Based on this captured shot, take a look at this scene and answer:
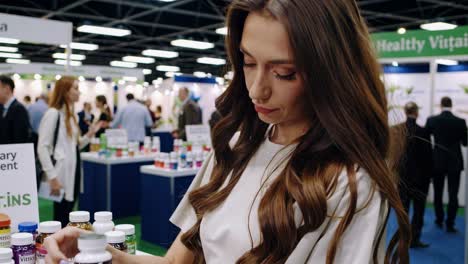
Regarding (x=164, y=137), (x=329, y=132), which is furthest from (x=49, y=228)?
(x=164, y=137)

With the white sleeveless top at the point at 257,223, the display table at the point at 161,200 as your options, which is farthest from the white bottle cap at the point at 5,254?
the display table at the point at 161,200

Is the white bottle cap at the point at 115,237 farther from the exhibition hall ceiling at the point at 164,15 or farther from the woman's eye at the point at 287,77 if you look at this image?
the exhibition hall ceiling at the point at 164,15

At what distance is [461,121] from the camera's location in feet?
19.3

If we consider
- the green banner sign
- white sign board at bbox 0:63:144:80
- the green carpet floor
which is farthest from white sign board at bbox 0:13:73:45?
the green banner sign

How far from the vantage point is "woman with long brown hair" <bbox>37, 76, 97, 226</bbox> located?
400 cm

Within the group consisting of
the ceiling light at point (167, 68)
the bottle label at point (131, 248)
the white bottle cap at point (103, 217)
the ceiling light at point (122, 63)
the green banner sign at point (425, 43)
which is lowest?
the bottle label at point (131, 248)

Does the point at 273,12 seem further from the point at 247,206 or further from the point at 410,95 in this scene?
the point at 410,95

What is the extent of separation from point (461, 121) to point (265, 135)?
211 inches

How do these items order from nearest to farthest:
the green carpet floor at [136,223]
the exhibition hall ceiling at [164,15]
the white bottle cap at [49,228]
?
1. the white bottle cap at [49,228]
2. the green carpet floor at [136,223]
3. the exhibition hall ceiling at [164,15]

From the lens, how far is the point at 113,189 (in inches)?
224

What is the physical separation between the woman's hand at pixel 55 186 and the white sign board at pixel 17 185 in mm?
2423

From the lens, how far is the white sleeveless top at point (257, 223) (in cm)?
92

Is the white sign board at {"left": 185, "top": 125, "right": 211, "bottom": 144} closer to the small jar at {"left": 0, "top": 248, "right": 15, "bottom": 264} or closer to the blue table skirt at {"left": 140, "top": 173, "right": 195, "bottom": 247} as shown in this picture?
the blue table skirt at {"left": 140, "top": 173, "right": 195, "bottom": 247}

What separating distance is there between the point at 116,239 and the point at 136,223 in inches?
180
